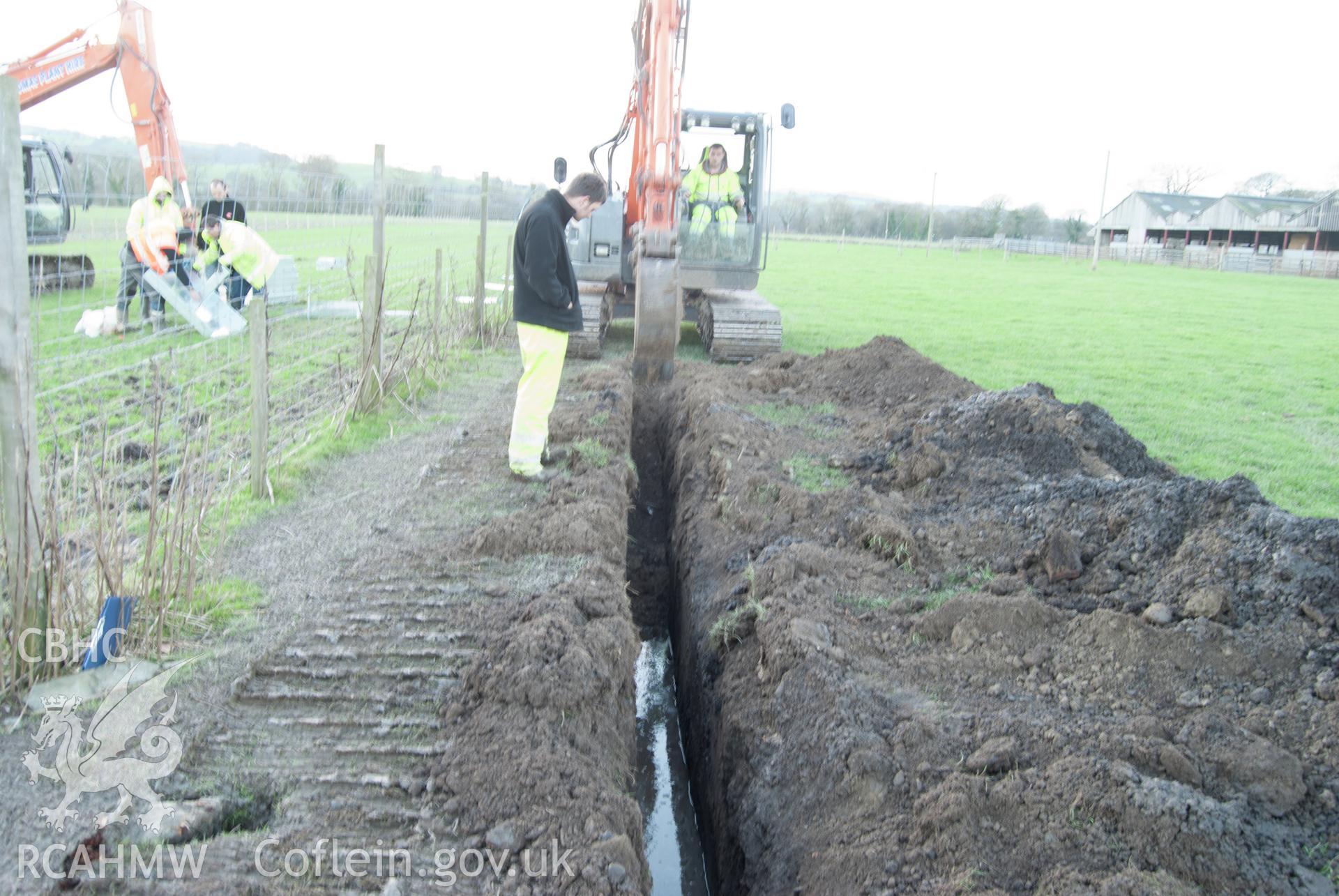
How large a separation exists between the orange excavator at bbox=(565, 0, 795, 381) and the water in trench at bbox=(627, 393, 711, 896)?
1.72 m

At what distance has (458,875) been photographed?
102 inches

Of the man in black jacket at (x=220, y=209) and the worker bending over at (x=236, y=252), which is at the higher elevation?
the man in black jacket at (x=220, y=209)

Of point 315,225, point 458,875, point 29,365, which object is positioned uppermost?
point 315,225

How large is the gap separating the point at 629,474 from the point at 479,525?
1.46 m

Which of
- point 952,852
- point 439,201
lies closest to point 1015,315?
point 439,201

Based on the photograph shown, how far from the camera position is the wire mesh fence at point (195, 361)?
11.9 ft

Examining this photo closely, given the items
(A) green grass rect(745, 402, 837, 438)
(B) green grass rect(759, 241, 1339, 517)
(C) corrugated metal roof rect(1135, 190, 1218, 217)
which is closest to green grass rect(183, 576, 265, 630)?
(A) green grass rect(745, 402, 837, 438)

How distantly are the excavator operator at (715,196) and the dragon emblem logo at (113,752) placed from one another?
9138 millimetres

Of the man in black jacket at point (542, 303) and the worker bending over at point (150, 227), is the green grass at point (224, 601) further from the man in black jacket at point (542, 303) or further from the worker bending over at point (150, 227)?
the worker bending over at point (150, 227)

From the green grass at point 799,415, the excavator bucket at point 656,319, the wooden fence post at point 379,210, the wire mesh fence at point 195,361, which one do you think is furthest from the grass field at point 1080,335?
the green grass at point 799,415

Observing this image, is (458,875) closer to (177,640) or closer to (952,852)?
(952,852)

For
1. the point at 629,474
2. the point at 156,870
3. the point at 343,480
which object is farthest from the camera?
the point at 629,474

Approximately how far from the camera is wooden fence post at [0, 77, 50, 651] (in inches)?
119

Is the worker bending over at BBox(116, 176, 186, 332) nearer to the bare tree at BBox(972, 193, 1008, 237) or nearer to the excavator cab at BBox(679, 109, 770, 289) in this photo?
the excavator cab at BBox(679, 109, 770, 289)
